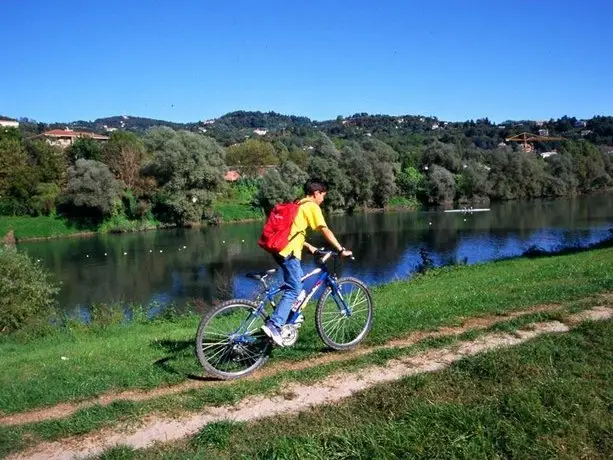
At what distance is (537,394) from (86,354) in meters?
6.78

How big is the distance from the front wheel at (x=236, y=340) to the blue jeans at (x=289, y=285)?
23 cm

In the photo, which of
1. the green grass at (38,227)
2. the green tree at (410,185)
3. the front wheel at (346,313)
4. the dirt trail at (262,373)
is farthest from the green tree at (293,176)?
the front wheel at (346,313)


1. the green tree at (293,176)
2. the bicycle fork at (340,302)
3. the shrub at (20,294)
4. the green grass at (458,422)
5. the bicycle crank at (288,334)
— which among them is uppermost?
the green tree at (293,176)

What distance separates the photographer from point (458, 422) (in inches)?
166

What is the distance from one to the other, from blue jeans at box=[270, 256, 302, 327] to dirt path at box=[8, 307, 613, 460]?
113cm

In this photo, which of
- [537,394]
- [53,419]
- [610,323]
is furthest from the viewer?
[610,323]

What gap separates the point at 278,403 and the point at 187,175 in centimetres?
5866

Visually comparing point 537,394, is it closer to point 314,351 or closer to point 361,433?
point 361,433

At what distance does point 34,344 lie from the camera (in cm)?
1240

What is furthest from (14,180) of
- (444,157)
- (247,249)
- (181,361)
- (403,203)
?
(181,361)

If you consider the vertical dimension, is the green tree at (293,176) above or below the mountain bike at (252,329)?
above

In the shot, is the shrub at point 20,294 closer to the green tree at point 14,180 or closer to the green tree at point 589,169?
the green tree at point 14,180

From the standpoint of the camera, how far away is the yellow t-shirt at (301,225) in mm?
6523

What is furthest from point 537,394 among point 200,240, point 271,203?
point 271,203
